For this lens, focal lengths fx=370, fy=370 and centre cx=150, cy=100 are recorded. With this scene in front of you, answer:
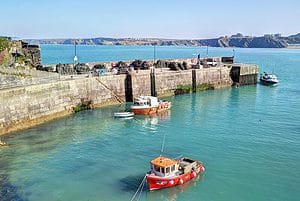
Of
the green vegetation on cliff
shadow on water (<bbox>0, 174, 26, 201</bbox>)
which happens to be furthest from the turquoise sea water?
the green vegetation on cliff

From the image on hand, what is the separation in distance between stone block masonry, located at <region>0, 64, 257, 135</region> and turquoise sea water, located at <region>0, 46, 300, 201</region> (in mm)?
1458

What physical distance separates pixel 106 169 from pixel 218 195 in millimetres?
7974

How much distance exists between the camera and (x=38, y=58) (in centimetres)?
5500

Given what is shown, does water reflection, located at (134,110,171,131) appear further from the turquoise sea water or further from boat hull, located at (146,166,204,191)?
boat hull, located at (146,166,204,191)

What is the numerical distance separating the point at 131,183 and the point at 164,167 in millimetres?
2475

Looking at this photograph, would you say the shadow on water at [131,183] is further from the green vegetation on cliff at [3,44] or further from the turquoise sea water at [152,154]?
the green vegetation on cliff at [3,44]

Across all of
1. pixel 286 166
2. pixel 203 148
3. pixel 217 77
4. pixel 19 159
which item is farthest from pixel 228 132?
pixel 217 77

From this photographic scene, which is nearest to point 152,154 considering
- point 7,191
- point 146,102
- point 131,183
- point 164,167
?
point 131,183

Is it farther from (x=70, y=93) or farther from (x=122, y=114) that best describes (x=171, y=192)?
(x=70, y=93)

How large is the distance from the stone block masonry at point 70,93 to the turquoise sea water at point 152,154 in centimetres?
146

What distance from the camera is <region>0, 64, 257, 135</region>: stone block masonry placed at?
34019mm

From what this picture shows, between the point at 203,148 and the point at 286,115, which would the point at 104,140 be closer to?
the point at 203,148

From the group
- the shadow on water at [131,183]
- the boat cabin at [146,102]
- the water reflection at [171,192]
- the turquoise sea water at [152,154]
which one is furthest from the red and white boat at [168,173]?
the boat cabin at [146,102]

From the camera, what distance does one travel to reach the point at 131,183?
23.1 metres
